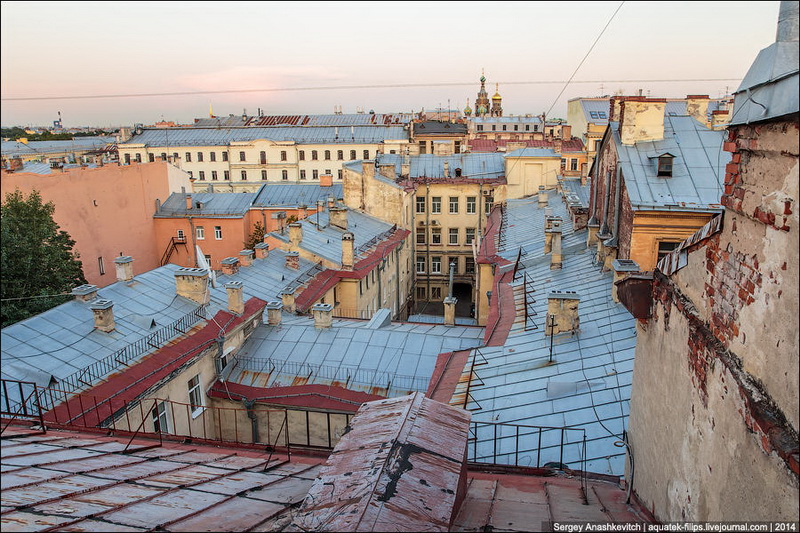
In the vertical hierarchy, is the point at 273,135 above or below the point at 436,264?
above

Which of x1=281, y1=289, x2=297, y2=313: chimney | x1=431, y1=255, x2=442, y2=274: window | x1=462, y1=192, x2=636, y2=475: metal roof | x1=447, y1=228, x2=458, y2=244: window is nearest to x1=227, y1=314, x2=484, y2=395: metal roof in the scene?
x1=281, y1=289, x2=297, y2=313: chimney

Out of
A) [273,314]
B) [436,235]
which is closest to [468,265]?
[436,235]

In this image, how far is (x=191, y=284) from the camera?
17.3m

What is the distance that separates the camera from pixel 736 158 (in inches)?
199

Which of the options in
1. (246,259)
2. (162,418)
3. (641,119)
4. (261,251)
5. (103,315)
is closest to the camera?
(162,418)

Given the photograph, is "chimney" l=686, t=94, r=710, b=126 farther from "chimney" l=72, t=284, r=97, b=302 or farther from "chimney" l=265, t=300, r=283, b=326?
"chimney" l=72, t=284, r=97, b=302

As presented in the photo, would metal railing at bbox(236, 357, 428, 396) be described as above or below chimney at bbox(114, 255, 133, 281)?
below

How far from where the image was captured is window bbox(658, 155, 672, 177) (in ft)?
55.3

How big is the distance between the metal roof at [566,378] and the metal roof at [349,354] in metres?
2.62

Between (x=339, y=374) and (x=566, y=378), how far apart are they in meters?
7.30

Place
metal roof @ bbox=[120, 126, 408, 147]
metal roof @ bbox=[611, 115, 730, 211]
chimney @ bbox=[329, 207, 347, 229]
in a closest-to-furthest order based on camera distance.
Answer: metal roof @ bbox=[611, 115, 730, 211] < chimney @ bbox=[329, 207, 347, 229] < metal roof @ bbox=[120, 126, 408, 147]

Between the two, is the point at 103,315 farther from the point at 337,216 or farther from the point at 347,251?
the point at 337,216

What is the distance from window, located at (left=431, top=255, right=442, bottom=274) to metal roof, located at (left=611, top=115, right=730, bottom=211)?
2604cm

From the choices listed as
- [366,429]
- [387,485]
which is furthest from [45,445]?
[387,485]
